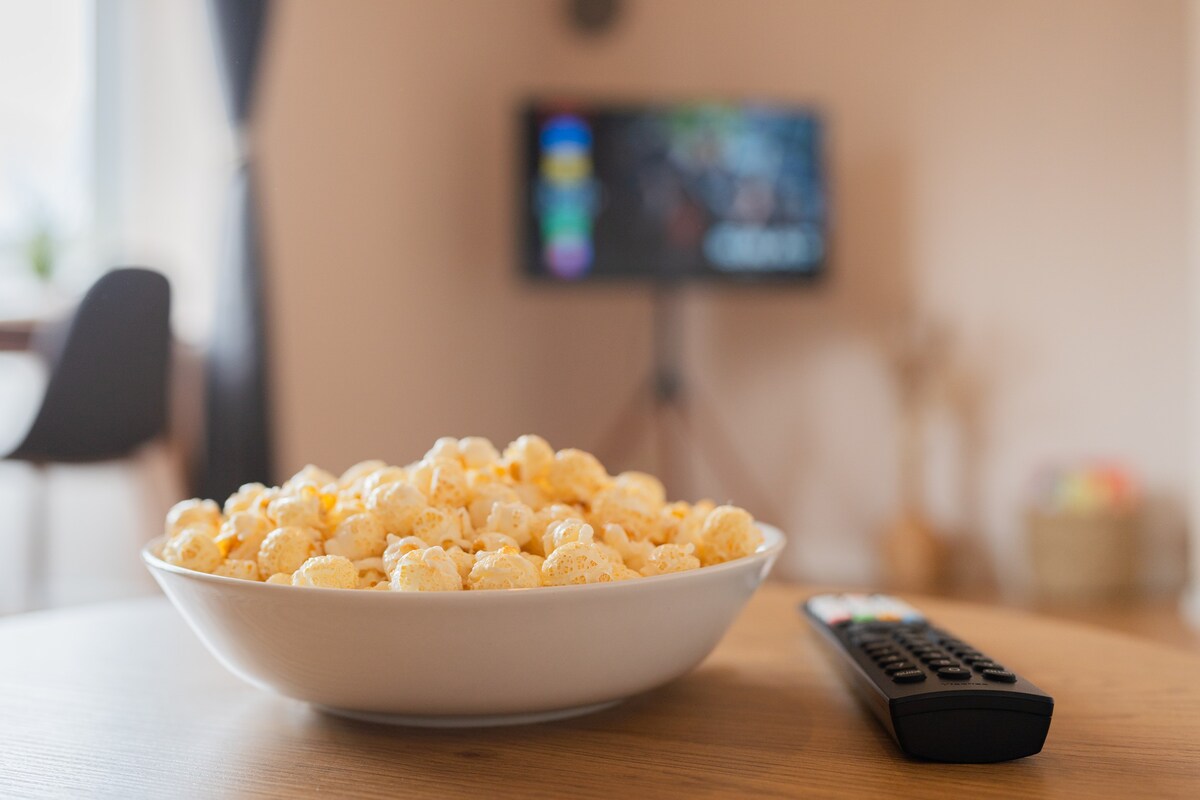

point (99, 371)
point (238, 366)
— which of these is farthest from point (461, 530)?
point (238, 366)

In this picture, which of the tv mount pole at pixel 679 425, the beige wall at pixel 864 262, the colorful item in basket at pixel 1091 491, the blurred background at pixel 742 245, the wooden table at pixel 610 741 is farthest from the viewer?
the tv mount pole at pixel 679 425

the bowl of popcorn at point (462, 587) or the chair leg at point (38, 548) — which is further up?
the bowl of popcorn at point (462, 587)

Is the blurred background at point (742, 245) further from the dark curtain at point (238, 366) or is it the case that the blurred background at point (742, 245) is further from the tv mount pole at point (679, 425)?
the dark curtain at point (238, 366)

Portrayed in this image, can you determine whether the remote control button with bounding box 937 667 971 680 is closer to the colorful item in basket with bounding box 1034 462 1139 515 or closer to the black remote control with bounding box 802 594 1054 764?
the black remote control with bounding box 802 594 1054 764

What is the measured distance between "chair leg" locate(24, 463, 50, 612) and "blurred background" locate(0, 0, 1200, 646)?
26 centimetres

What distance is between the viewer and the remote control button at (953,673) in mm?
563

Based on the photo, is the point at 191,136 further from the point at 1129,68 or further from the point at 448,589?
the point at 1129,68

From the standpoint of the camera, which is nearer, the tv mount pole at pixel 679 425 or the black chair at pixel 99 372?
the black chair at pixel 99 372

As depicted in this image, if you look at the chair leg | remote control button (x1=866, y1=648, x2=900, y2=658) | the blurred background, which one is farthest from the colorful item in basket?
remote control button (x1=866, y1=648, x2=900, y2=658)

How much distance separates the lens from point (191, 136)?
246 centimetres

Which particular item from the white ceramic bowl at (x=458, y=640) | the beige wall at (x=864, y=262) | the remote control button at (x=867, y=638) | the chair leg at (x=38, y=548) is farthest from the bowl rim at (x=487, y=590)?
the beige wall at (x=864, y=262)

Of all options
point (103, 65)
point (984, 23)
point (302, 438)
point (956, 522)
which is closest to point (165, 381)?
point (302, 438)

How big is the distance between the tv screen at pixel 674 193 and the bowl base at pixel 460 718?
269 centimetres

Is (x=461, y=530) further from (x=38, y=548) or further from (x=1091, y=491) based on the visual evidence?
(x=1091, y=491)
